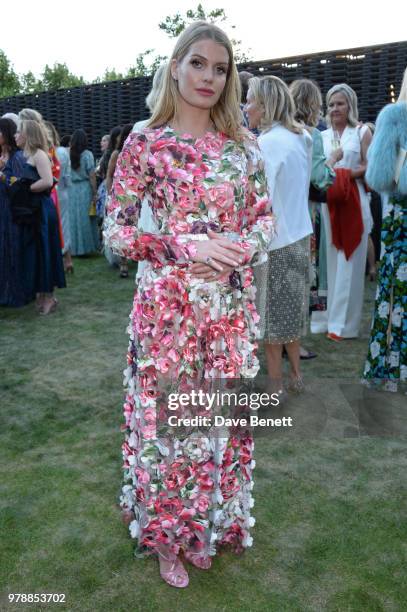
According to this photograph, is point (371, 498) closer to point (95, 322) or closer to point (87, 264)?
point (95, 322)

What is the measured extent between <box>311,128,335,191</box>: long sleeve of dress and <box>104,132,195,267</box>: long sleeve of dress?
2022 millimetres

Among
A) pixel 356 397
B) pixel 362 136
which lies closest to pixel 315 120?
pixel 362 136

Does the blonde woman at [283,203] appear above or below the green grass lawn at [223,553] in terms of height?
above

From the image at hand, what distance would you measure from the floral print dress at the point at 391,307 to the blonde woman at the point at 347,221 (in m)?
0.84

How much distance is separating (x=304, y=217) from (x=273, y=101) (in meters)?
0.63

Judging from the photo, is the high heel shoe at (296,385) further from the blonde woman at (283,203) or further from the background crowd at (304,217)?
the blonde woman at (283,203)

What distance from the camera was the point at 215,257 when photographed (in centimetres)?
180

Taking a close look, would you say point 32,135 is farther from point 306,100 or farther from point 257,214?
point 257,214

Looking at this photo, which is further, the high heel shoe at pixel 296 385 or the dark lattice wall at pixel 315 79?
the dark lattice wall at pixel 315 79

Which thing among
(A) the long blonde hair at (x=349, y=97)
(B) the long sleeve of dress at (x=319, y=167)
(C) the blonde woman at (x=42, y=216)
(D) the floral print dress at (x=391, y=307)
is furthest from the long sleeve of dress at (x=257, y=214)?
(C) the blonde woman at (x=42, y=216)

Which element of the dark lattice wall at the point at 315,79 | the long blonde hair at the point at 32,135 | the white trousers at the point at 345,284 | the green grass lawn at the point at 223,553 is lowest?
the green grass lawn at the point at 223,553

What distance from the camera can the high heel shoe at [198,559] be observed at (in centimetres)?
213

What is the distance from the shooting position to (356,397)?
361 cm

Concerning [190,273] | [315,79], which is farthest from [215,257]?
[315,79]
